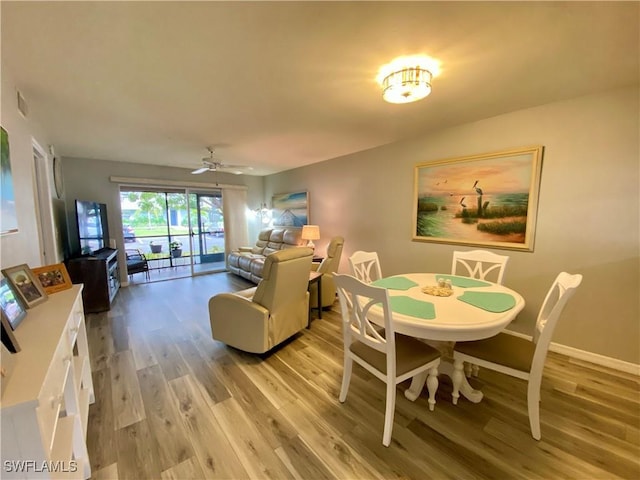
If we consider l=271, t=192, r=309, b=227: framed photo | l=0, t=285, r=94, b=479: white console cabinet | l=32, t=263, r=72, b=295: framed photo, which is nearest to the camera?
l=0, t=285, r=94, b=479: white console cabinet

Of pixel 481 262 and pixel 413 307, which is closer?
pixel 413 307

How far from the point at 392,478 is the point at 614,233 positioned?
8.49 feet

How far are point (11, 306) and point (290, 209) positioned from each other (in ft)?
15.5

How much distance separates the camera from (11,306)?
45.4 inches

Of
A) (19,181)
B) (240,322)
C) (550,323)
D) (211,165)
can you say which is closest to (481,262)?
(550,323)

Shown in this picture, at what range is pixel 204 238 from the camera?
6.53m

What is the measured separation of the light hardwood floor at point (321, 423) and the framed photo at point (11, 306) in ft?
3.03

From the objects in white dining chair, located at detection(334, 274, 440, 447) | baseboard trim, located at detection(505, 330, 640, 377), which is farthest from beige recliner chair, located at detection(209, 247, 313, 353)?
baseboard trim, located at detection(505, 330, 640, 377)

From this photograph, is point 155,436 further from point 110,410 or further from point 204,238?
point 204,238

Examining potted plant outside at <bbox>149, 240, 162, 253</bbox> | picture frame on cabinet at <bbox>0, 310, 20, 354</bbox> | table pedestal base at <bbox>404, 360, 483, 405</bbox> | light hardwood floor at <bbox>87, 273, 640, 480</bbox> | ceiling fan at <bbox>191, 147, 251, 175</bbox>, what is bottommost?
light hardwood floor at <bbox>87, 273, 640, 480</bbox>

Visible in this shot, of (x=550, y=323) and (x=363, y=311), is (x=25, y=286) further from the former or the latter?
(x=550, y=323)

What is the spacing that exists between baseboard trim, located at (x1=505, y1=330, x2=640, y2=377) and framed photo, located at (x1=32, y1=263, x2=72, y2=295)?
164 inches

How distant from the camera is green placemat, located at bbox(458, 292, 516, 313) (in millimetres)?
1632

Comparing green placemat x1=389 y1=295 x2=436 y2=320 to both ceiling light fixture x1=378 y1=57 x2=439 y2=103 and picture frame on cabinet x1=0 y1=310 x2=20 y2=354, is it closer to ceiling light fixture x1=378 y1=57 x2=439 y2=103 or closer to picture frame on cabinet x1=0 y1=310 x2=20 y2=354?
ceiling light fixture x1=378 y1=57 x2=439 y2=103
